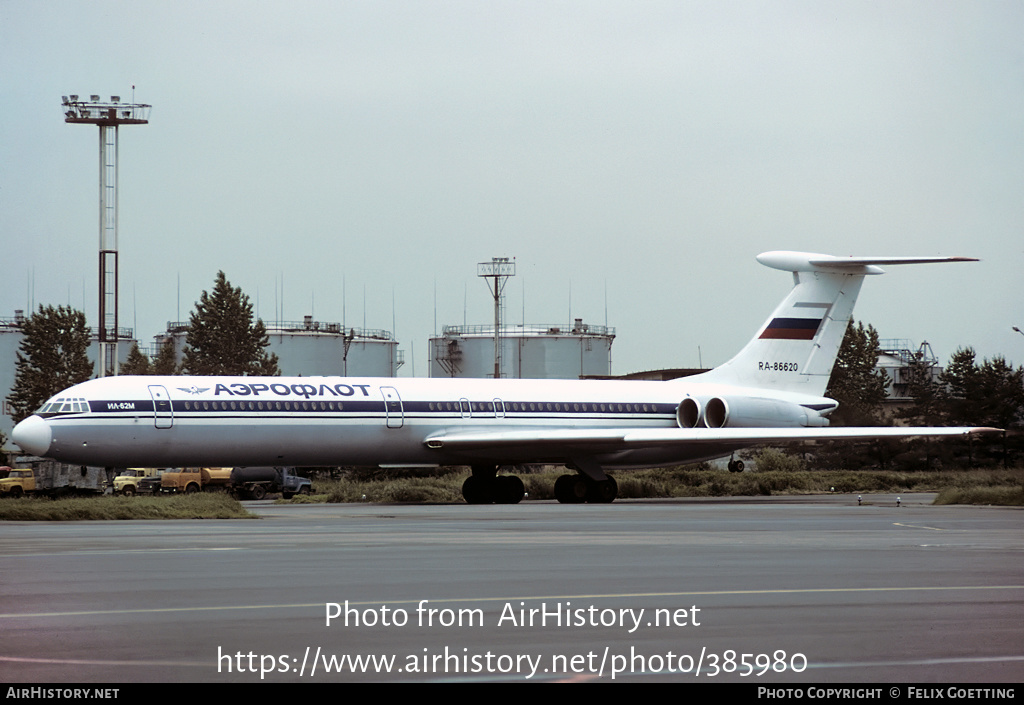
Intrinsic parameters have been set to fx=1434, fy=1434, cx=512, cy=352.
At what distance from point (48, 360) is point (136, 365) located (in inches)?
520

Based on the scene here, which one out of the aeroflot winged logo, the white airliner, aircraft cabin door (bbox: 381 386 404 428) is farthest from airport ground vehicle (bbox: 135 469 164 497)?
the aeroflot winged logo

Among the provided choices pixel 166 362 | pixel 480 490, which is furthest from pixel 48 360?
pixel 480 490

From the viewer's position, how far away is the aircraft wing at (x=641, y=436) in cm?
3753

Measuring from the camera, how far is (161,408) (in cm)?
3309

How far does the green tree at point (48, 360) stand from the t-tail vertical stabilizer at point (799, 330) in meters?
46.9

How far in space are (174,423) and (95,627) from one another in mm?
24699

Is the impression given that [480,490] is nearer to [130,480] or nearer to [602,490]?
[602,490]

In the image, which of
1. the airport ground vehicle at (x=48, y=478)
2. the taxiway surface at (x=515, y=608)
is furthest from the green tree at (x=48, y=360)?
→ the taxiway surface at (x=515, y=608)

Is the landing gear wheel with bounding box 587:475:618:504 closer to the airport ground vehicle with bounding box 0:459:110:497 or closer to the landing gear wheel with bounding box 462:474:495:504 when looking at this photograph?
the landing gear wheel with bounding box 462:474:495:504

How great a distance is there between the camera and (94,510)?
91.5ft

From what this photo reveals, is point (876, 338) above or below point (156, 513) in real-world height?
above

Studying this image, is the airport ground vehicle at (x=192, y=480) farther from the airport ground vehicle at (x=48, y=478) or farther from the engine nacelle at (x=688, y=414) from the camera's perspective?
the engine nacelle at (x=688, y=414)
